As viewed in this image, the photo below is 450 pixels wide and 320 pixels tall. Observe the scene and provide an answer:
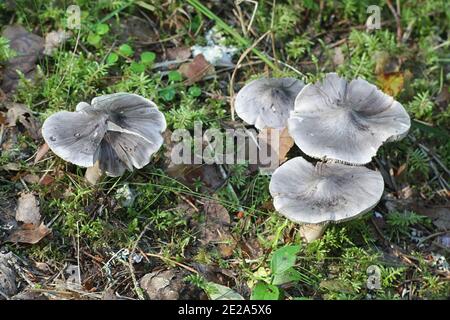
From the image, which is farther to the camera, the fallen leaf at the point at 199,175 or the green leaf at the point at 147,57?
the green leaf at the point at 147,57

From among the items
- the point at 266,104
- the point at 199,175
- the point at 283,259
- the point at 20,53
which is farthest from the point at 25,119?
the point at 283,259

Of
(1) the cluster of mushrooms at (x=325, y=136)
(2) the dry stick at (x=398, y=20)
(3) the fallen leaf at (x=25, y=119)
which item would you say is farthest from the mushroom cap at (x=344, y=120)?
(3) the fallen leaf at (x=25, y=119)

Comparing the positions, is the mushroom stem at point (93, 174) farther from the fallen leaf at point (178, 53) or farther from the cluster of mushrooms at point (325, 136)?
the fallen leaf at point (178, 53)

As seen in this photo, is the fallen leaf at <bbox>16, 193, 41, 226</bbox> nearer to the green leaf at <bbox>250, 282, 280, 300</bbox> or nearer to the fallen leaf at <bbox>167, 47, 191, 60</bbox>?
the green leaf at <bbox>250, 282, 280, 300</bbox>

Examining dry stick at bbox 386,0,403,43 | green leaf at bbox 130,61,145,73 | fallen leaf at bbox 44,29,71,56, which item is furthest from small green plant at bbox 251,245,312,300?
dry stick at bbox 386,0,403,43

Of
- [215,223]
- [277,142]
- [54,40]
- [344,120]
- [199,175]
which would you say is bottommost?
[215,223]

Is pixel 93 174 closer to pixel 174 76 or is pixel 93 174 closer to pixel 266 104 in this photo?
pixel 174 76
